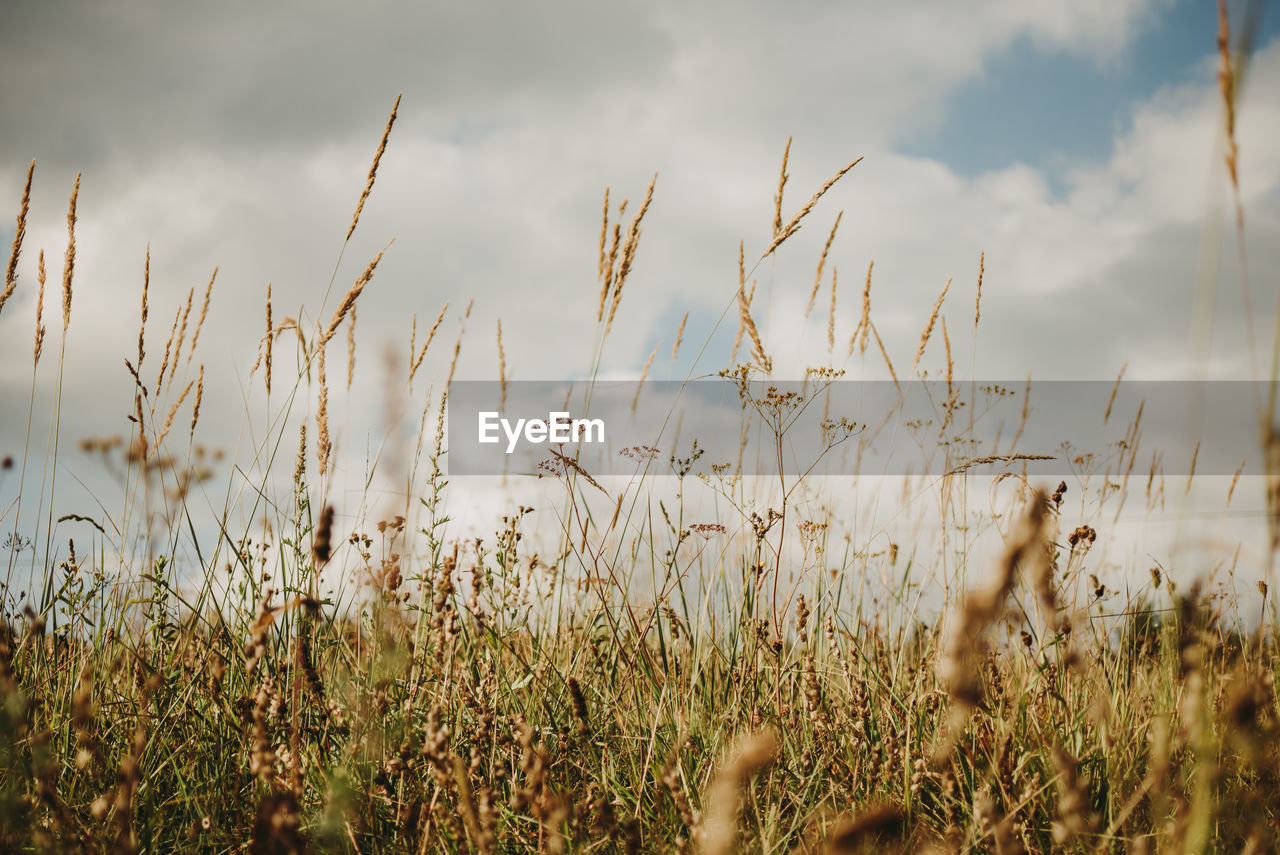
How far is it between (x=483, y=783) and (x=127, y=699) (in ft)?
3.59

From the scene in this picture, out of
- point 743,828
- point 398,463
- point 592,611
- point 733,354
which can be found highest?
point 733,354

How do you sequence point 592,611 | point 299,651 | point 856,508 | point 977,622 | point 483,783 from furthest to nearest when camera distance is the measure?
point 856,508 → point 592,611 → point 483,783 → point 299,651 → point 977,622

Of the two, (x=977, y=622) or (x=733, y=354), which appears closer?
(x=977, y=622)

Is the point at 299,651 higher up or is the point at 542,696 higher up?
the point at 299,651

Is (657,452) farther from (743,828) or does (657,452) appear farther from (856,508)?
(856,508)

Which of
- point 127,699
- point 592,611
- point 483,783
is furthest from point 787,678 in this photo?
point 127,699

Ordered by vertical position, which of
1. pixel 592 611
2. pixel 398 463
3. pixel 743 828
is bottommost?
pixel 743 828

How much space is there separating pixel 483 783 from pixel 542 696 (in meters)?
0.40

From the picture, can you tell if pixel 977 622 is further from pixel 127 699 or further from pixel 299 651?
pixel 127 699

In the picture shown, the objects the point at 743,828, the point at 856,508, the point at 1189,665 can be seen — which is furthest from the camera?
the point at 856,508

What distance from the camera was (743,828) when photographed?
1540mm

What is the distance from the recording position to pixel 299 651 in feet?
3.99

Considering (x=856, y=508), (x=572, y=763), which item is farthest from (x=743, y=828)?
(x=856, y=508)

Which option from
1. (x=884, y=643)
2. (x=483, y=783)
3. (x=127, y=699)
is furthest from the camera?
(x=884, y=643)
